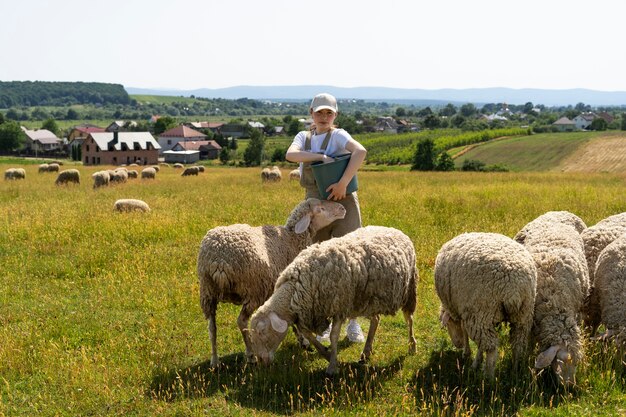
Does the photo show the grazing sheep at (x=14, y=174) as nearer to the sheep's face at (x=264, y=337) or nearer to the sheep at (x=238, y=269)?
the sheep at (x=238, y=269)

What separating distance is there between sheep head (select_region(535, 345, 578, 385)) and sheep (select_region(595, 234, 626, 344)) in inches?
34.4

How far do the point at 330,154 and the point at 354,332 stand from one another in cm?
248

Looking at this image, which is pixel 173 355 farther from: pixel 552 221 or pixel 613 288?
pixel 552 221

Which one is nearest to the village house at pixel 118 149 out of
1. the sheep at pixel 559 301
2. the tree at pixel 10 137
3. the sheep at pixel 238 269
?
the tree at pixel 10 137

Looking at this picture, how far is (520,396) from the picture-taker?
5.68m

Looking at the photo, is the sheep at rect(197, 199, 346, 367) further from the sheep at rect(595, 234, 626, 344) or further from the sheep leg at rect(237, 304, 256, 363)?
the sheep at rect(595, 234, 626, 344)

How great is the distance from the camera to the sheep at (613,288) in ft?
21.1

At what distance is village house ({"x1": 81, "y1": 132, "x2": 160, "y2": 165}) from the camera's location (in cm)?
7394

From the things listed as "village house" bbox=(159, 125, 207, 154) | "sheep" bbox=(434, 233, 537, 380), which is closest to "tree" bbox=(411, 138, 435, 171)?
"sheep" bbox=(434, 233, 537, 380)

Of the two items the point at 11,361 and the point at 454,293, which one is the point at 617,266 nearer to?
the point at 454,293

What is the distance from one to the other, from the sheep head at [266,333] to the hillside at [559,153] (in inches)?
2353

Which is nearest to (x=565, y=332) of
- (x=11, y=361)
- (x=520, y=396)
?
(x=520, y=396)

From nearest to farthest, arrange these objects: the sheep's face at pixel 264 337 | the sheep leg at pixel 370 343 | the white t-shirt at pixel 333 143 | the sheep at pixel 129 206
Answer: the sheep's face at pixel 264 337 → the sheep leg at pixel 370 343 → the white t-shirt at pixel 333 143 → the sheep at pixel 129 206

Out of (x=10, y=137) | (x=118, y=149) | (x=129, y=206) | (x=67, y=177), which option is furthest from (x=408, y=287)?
(x=10, y=137)
